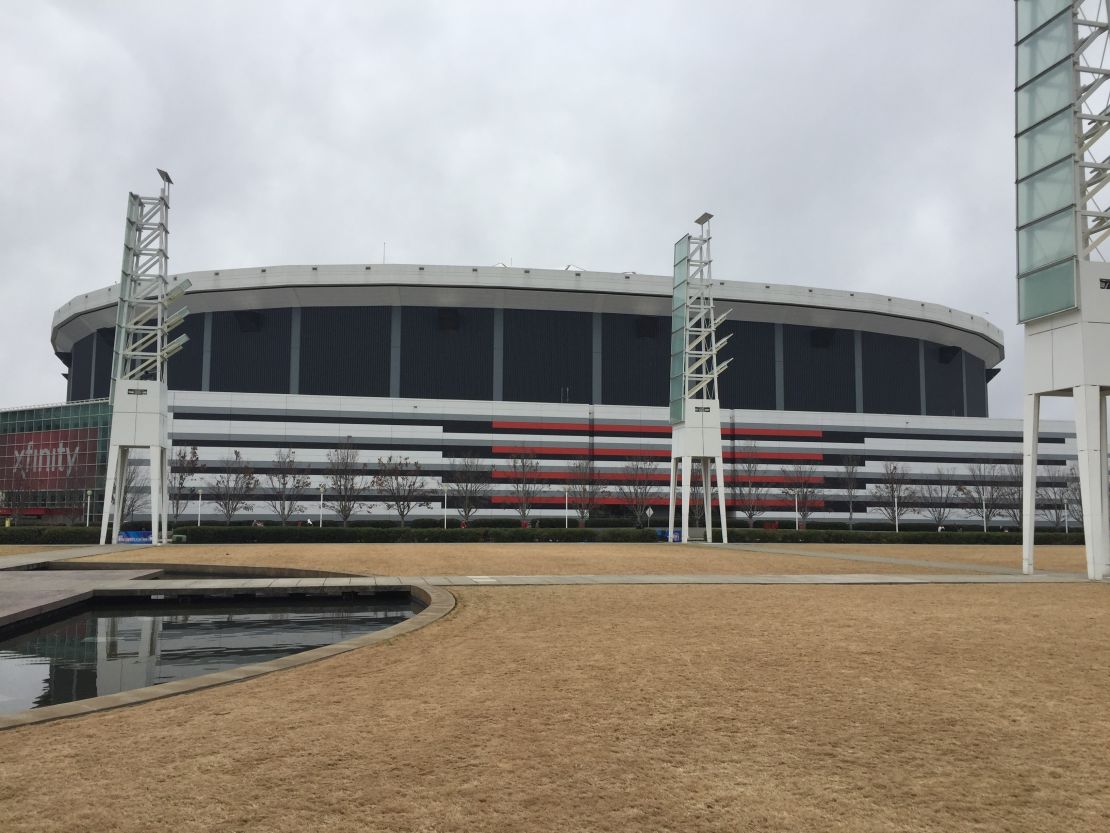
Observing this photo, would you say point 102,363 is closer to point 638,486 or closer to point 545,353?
point 545,353

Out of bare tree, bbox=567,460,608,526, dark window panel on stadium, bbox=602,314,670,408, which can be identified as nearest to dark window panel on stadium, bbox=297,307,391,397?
bare tree, bbox=567,460,608,526

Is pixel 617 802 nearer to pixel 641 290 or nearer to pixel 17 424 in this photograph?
pixel 641 290

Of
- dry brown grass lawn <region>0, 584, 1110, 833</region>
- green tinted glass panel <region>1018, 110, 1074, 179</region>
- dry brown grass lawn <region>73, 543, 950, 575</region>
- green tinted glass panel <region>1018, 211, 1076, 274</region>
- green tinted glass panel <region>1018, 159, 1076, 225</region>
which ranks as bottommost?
dry brown grass lawn <region>73, 543, 950, 575</region>

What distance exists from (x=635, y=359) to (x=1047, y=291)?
66.1 meters

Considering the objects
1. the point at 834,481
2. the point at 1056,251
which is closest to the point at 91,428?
the point at 834,481

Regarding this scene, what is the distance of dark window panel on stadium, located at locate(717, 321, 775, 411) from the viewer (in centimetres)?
9138

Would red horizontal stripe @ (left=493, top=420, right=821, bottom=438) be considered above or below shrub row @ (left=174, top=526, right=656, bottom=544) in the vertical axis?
above

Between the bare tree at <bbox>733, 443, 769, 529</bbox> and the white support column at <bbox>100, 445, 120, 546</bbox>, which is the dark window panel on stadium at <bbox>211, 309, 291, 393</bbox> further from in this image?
the bare tree at <bbox>733, 443, 769, 529</bbox>

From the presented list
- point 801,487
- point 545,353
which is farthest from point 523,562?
point 801,487

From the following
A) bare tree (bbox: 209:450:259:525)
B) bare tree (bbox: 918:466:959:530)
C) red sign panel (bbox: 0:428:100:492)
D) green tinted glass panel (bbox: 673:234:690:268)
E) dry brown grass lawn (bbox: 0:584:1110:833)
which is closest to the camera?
dry brown grass lawn (bbox: 0:584:1110:833)

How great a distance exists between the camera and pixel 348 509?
236ft

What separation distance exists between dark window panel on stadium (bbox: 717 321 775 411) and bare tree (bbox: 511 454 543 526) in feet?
75.0

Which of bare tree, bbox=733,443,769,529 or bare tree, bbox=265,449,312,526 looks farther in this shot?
bare tree, bbox=733,443,769,529

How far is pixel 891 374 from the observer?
9700 centimetres
